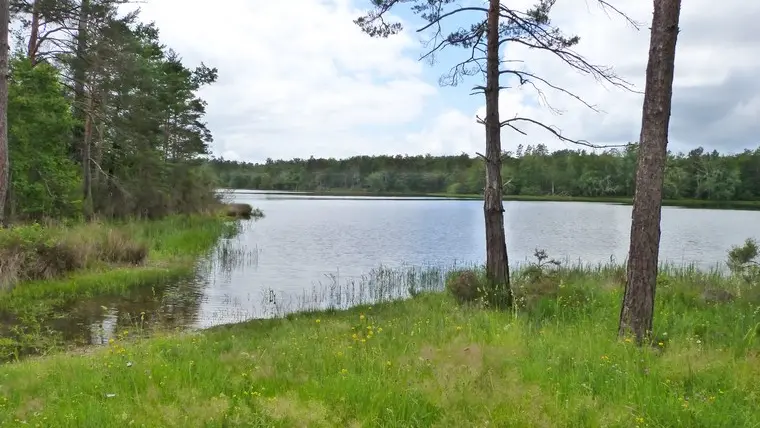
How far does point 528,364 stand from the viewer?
5.26 metres

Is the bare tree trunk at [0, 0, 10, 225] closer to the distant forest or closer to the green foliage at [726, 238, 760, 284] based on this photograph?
the green foliage at [726, 238, 760, 284]

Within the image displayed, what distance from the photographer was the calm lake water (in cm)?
1173

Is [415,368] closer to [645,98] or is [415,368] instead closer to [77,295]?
[645,98]

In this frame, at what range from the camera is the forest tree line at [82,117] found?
18016 millimetres

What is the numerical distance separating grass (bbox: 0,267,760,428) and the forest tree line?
14.8 metres

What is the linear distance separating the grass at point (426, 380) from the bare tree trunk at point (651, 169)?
46cm

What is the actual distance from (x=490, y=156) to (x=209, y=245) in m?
18.4

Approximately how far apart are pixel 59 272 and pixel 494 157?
36.1 ft

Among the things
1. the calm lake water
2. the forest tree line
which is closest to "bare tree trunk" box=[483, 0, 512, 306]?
the calm lake water

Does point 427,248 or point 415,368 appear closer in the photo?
point 415,368

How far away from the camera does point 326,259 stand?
73.0 feet

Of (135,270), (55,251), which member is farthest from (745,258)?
(55,251)

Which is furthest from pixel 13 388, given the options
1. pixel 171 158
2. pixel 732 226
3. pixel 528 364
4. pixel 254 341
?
pixel 732 226

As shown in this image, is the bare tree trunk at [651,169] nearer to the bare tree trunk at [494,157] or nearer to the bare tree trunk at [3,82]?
the bare tree trunk at [494,157]
